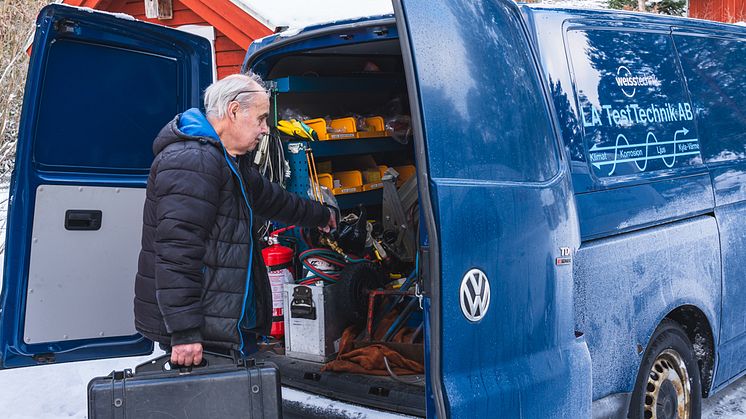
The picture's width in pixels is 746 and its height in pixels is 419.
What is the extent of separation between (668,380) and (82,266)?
2.85 meters

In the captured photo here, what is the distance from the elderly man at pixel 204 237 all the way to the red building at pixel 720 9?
62.3 ft

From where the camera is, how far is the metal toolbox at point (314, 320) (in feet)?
13.1

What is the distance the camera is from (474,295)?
7.79 ft

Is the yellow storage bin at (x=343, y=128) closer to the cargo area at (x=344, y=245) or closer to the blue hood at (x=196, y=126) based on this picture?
the cargo area at (x=344, y=245)

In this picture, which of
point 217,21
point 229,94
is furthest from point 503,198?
point 217,21

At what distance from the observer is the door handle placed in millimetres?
3459

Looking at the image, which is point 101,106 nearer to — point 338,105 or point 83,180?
point 83,180

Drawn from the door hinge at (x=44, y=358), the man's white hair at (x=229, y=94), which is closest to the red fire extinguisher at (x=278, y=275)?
the door hinge at (x=44, y=358)

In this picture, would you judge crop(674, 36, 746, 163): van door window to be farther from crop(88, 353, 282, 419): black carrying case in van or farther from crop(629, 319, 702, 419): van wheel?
crop(88, 353, 282, 419): black carrying case in van

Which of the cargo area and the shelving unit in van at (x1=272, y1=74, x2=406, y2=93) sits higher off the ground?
the shelving unit in van at (x1=272, y1=74, x2=406, y2=93)

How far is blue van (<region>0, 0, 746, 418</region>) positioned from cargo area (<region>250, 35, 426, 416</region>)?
0.08m

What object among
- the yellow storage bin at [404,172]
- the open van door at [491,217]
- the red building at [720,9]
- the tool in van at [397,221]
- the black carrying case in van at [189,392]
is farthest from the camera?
the red building at [720,9]

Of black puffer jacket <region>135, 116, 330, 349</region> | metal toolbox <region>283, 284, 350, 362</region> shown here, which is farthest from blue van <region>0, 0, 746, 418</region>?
black puffer jacket <region>135, 116, 330, 349</region>

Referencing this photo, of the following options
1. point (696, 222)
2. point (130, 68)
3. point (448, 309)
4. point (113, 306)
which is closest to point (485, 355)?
point (448, 309)
